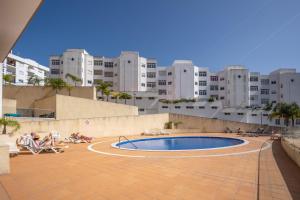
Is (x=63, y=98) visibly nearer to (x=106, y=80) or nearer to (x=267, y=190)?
(x=267, y=190)

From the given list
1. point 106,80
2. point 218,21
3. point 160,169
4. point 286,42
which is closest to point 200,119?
point 218,21

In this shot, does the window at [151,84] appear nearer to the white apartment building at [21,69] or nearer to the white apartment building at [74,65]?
the white apartment building at [74,65]

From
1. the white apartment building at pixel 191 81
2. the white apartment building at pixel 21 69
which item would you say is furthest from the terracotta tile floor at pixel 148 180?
the white apartment building at pixel 21 69

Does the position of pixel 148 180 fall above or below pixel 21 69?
below

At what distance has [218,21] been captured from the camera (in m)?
14.8

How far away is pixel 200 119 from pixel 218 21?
1554cm

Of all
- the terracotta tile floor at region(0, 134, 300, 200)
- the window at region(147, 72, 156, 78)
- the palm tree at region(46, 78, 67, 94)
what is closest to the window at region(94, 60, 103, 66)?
the window at region(147, 72, 156, 78)

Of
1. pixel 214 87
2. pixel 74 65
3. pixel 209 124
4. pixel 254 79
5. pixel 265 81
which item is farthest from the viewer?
pixel 214 87

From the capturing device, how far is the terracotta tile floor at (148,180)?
16.2ft

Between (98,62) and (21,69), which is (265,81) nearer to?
(98,62)

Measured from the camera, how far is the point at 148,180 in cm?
606

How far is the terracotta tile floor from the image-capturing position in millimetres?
4930

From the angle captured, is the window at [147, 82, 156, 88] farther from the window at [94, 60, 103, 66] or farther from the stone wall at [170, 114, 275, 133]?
the stone wall at [170, 114, 275, 133]

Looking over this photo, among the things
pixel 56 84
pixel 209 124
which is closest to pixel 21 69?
pixel 56 84
